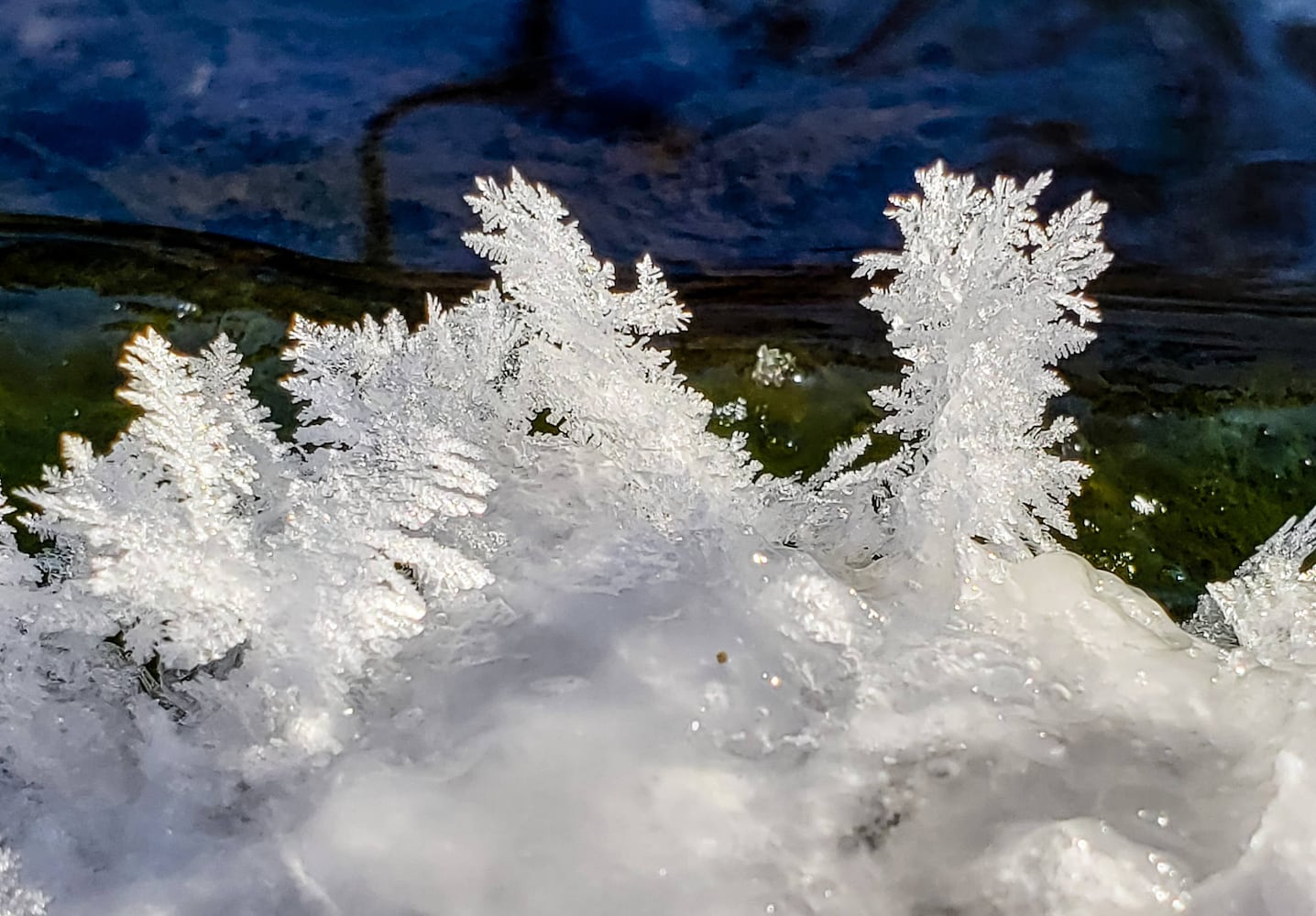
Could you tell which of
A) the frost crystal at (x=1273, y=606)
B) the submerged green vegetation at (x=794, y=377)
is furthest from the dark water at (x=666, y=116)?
the frost crystal at (x=1273, y=606)

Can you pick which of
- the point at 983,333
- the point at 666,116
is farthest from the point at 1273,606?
the point at 666,116

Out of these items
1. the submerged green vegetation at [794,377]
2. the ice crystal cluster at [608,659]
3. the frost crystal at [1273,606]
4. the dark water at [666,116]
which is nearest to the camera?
the ice crystal cluster at [608,659]

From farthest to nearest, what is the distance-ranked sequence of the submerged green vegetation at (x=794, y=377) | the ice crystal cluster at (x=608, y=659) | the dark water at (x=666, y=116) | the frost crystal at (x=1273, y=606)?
the dark water at (x=666, y=116), the submerged green vegetation at (x=794, y=377), the frost crystal at (x=1273, y=606), the ice crystal cluster at (x=608, y=659)

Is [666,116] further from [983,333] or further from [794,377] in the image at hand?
[983,333]

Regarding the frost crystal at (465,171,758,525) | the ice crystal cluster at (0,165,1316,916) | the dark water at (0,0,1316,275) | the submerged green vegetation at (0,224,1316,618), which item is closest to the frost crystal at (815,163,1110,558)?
the ice crystal cluster at (0,165,1316,916)

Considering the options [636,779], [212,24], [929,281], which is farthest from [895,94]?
[636,779]

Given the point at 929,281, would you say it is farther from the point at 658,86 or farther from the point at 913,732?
the point at 658,86

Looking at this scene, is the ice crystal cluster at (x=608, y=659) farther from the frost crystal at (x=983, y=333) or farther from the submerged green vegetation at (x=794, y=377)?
the submerged green vegetation at (x=794, y=377)
